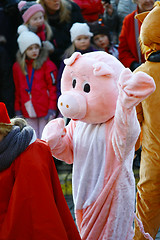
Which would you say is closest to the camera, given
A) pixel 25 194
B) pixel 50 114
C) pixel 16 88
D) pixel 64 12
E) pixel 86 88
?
pixel 25 194

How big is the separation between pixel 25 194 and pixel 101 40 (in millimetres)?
4132

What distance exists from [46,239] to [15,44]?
4289 millimetres

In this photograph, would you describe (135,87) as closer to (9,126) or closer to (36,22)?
(9,126)

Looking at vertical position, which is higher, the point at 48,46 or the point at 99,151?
the point at 99,151

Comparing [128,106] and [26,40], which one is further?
[26,40]

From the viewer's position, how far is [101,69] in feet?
13.0

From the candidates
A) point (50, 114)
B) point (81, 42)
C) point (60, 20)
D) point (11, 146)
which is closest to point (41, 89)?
point (50, 114)

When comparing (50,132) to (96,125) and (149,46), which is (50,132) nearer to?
(96,125)

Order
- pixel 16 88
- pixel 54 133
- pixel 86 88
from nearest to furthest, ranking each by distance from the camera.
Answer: pixel 86 88 → pixel 54 133 → pixel 16 88

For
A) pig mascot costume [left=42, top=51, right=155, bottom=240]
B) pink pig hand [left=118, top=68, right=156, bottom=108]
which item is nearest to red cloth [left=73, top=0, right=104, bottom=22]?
pig mascot costume [left=42, top=51, right=155, bottom=240]

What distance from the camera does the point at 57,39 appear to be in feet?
23.2

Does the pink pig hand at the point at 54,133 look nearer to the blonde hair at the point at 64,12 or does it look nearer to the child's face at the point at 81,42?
the child's face at the point at 81,42

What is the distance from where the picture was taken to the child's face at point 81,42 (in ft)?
22.2

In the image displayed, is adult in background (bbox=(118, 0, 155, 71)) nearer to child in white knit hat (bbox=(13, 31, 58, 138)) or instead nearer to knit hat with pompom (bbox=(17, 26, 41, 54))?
child in white knit hat (bbox=(13, 31, 58, 138))
